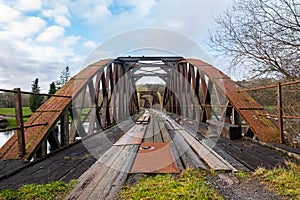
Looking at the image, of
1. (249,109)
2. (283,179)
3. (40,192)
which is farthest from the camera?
(249,109)

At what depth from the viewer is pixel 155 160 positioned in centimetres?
264

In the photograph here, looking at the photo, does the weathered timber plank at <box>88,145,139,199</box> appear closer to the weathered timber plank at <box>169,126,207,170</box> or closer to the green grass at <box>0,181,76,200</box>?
the green grass at <box>0,181,76,200</box>

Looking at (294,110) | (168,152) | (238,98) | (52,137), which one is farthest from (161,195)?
(294,110)

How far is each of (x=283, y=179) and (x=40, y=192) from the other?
1973 mm

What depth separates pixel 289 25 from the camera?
5746 mm

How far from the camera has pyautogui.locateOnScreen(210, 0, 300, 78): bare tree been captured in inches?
227

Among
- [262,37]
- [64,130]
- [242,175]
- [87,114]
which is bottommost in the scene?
[242,175]

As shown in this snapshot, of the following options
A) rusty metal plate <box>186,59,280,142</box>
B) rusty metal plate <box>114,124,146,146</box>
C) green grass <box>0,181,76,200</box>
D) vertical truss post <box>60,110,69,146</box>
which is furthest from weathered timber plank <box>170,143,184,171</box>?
vertical truss post <box>60,110,69,146</box>

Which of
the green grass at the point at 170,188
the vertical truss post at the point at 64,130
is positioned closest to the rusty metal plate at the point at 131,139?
the vertical truss post at the point at 64,130

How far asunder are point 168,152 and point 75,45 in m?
4.69

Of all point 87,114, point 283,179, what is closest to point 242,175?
point 283,179

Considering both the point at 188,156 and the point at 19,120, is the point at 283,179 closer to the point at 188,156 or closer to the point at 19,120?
the point at 188,156

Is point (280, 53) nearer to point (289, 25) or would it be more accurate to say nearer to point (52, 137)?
point (289, 25)

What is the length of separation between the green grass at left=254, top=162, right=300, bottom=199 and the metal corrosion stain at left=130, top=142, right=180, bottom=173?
783 mm
